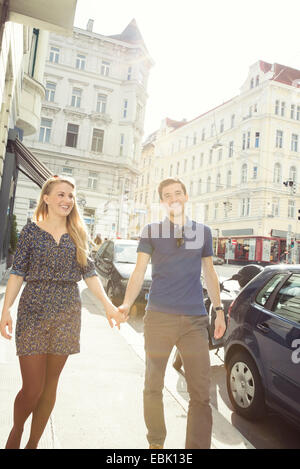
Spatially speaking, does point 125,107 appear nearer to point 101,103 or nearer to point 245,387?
point 101,103

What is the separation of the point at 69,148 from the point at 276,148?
21094 mm

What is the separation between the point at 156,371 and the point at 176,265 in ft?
2.41

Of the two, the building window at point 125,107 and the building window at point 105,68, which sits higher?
the building window at point 105,68

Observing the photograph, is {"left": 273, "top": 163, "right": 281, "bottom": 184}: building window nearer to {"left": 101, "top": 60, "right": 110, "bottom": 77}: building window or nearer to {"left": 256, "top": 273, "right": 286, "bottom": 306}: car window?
{"left": 101, "top": 60, "right": 110, "bottom": 77}: building window

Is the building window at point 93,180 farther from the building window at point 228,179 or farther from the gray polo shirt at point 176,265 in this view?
the gray polo shirt at point 176,265

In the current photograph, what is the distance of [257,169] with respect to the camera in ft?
133

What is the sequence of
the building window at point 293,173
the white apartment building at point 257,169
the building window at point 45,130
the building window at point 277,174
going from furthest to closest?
the building window at point 293,173
the building window at point 277,174
the white apartment building at point 257,169
the building window at point 45,130

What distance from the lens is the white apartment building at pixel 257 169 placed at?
131 ft

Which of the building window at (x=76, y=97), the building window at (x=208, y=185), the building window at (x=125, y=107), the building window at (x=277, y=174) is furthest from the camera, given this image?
the building window at (x=208, y=185)

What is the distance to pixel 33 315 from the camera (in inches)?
95.9

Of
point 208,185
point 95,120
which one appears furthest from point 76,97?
point 208,185

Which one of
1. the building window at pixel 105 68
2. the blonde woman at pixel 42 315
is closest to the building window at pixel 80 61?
the building window at pixel 105 68

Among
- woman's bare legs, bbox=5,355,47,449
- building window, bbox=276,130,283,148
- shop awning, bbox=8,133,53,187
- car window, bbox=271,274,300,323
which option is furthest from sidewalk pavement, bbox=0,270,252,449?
building window, bbox=276,130,283,148

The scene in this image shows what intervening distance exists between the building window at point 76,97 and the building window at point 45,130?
2.82 m
